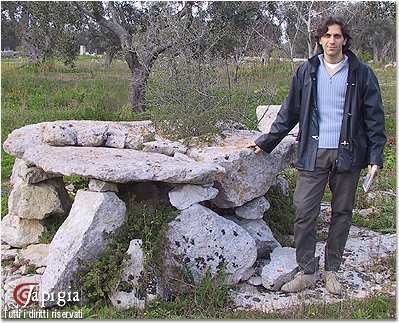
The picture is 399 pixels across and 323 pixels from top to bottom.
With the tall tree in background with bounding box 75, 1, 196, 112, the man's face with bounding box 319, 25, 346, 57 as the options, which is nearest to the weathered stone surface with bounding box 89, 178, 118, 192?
the man's face with bounding box 319, 25, 346, 57

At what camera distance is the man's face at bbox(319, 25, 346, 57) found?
454 centimetres

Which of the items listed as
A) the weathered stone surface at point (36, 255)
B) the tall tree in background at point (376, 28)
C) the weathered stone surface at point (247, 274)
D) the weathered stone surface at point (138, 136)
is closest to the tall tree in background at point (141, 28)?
the weathered stone surface at point (138, 136)

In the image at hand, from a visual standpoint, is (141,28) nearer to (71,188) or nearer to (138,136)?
(71,188)

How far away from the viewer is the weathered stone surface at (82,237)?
4.58m

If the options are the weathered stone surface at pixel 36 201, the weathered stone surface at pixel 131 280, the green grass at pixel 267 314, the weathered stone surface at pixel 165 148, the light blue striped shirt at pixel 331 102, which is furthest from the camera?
the weathered stone surface at pixel 36 201

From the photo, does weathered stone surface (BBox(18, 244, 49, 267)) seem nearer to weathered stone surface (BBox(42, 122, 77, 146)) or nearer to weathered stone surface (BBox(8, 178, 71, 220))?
weathered stone surface (BBox(8, 178, 71, 220))

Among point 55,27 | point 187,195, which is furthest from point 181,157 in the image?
point 55,27

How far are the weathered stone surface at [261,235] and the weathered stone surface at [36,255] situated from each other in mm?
1830

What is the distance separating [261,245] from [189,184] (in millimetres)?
1040

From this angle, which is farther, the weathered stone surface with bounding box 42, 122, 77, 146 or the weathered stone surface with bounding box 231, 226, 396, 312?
the weathered stone surface with bounding box 42, 122, 77, 146

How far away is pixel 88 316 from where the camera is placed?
4.38m

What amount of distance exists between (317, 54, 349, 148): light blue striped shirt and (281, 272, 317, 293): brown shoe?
1.16 metres

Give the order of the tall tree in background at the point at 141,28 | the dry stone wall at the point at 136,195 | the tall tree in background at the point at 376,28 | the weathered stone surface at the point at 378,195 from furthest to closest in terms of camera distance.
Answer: the tall tree in background at the point at 376,28 → the tall tree in background at the point at 141,28 → the weathered stone surface at the point at 378,195 → the dry stone wall at the point at 136,195

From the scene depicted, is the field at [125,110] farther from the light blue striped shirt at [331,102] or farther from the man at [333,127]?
the light blue striped shirt at [331,102]
